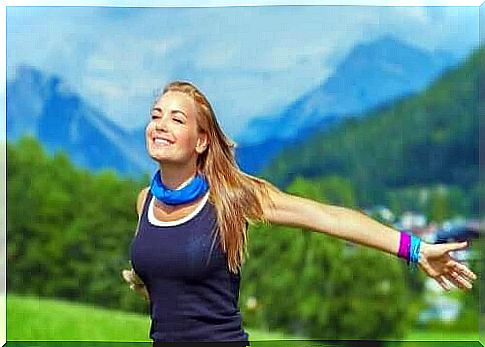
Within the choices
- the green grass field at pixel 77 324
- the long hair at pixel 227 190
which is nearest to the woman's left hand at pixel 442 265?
the long hair at pixel 227 190

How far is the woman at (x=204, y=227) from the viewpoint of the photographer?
3.13 metres

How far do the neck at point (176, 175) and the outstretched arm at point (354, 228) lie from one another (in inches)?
10.4

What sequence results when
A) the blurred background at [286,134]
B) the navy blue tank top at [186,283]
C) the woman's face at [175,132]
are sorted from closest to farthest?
the navy blue tank top at [186,283], the woman's face at [175,132], the blurred background at [286,134]

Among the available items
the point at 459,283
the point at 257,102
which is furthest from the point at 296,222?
the point at 257,102

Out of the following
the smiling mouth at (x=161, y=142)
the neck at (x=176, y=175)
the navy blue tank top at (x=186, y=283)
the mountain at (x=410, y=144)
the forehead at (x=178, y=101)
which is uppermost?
the mountain at (x=410, y=144)

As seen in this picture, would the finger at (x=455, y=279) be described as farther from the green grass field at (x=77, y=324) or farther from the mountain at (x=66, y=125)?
the mountain at (x=66, y=125)

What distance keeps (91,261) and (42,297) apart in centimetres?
34

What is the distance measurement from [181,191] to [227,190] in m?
0.14

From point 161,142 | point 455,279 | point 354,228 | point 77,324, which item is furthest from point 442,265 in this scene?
point 77,324

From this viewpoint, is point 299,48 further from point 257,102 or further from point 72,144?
point 72,144

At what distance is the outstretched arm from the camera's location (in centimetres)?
329

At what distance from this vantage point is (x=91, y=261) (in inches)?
244

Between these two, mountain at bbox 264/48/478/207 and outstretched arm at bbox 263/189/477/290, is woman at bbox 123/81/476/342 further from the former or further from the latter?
mountain at bbox 264/48/478/207

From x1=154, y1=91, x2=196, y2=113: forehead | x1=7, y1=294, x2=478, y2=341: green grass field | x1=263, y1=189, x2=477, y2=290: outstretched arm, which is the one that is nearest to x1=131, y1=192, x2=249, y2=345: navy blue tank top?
x1=263, y1=189, x2=477, y2=290: outstretched arm
